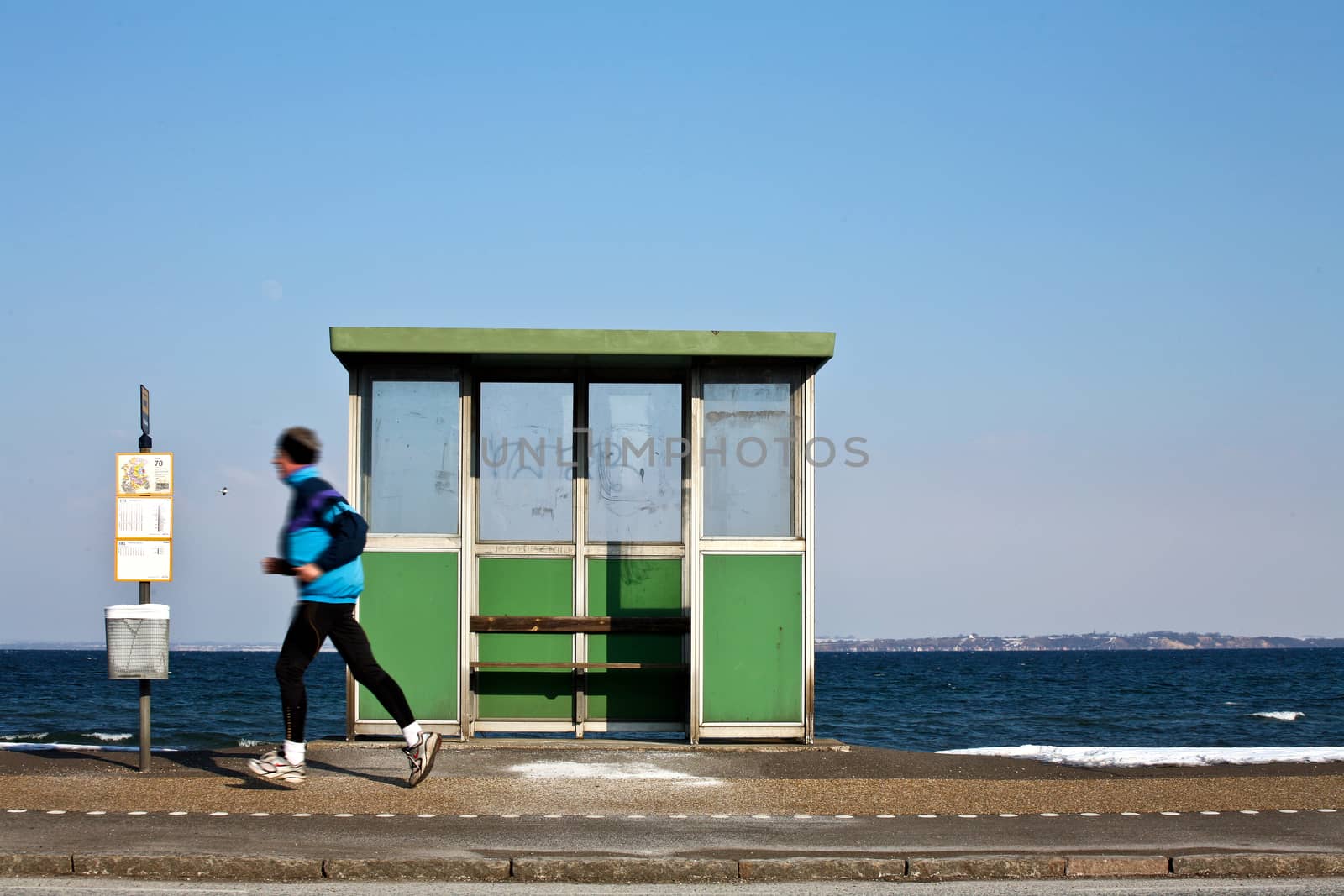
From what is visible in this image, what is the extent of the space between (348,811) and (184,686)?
61.1 metres

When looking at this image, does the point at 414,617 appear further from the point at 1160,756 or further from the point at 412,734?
the point at 1160,756

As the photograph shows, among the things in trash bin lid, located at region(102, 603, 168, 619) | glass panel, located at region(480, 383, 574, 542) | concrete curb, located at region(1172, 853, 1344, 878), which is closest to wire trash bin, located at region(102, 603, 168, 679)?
trash bin lid, located at region(102, 603, 168, 619)

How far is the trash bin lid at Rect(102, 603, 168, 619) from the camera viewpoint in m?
9.25

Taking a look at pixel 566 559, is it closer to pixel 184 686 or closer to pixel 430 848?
pixel 430 848

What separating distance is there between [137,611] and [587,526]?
3.61 m

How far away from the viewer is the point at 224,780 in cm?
883

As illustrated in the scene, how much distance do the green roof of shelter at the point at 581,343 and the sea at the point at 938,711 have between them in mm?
4108

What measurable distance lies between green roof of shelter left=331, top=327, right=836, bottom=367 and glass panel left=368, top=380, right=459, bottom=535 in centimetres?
55

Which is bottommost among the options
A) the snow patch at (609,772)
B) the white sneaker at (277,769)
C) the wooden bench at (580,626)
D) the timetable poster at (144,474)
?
the snow patch at (609,772)

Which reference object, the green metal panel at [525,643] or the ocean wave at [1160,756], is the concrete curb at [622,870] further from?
the green metal panel at [525,643]

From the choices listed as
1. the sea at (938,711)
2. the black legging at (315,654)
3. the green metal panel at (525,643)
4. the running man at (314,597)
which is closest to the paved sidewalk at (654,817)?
the running man at (314,597)

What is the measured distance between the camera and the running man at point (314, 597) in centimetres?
823

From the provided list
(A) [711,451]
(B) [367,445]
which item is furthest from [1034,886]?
(B) [367,445]

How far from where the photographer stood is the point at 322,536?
8250mm
